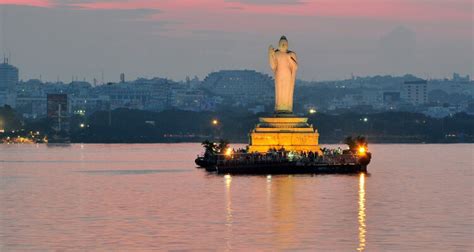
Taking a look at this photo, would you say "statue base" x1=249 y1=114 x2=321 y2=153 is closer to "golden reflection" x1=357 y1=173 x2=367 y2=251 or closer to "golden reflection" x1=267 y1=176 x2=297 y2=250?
"golden reflection" x1=267 y1=176 x2=297 y2=250

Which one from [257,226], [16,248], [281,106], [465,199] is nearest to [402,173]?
[281,106]

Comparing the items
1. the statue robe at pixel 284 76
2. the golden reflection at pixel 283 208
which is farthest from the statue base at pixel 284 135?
the golden reflection at pixel 283 208

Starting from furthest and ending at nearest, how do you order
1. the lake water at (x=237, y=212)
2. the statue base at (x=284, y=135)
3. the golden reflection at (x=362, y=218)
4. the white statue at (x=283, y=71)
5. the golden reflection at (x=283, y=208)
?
the white statue at (x=283, y=71), the statue base at (x=284, y=135), the golden reflection at (x=283, y=208), the lake water at (x=237, y=212), the golden reflection at (x=362, y=218)

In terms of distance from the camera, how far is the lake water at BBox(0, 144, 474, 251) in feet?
143

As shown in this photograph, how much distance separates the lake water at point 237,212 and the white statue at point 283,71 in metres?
7.32

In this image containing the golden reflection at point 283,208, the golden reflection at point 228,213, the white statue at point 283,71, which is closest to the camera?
the golden reflection at point 228,213

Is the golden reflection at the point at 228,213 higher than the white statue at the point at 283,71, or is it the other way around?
the white statue at the point at 283,71

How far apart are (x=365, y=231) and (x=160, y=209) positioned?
11043 millimetres

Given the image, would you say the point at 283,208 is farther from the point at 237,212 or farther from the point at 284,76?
the point at 284,76

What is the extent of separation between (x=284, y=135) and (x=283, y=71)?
4.92 metres

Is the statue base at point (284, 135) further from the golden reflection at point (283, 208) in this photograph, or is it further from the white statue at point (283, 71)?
the golden reflection at point (283, 208)

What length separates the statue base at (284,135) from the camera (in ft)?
285

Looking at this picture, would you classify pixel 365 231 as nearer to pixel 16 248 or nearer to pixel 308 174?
pixel 16 248

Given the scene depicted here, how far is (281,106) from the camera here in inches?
3526
